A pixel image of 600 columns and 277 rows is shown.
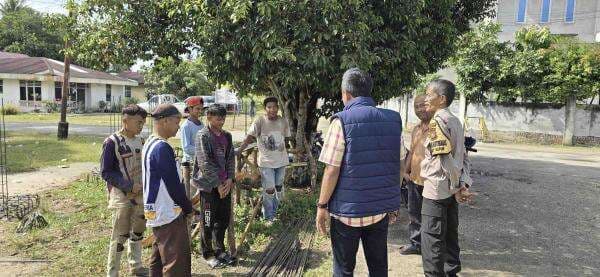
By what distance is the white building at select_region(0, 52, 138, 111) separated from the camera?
28.4 meters

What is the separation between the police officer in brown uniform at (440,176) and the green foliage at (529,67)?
14.3 metres

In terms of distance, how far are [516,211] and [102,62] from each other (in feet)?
23.7

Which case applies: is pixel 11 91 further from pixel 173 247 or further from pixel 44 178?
pixel 173 247

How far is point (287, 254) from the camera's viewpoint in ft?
15.0

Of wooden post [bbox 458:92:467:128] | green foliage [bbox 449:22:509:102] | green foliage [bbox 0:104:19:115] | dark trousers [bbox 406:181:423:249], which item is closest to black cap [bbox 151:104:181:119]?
dark trousers [bbox 406:181:423:249]

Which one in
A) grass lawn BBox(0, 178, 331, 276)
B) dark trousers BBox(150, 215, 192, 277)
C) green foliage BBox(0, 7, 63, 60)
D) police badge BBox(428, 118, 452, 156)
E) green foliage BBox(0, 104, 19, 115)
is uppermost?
green foliage BBox(0, 7, 63, 60)

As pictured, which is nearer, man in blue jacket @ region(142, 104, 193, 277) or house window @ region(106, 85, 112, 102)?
man in blue jacket @ region(142, 104, 193, 277)

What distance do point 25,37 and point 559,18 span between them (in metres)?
44.9

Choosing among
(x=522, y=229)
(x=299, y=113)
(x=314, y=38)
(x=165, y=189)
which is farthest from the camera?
(x=299, y=113)

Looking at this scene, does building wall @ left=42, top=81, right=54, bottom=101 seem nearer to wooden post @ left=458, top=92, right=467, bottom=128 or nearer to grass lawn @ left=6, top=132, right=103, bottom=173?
grass lawn @ left=6, top=132, right=103, bottom=173

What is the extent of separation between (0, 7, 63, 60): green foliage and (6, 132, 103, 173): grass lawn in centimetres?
2930

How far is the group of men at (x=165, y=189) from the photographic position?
125 inches

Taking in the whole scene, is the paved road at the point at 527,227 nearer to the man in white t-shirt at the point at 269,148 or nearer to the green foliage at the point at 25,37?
the man in white t-shirt at the point at 269,148

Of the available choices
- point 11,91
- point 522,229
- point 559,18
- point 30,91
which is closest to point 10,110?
point 11,91
